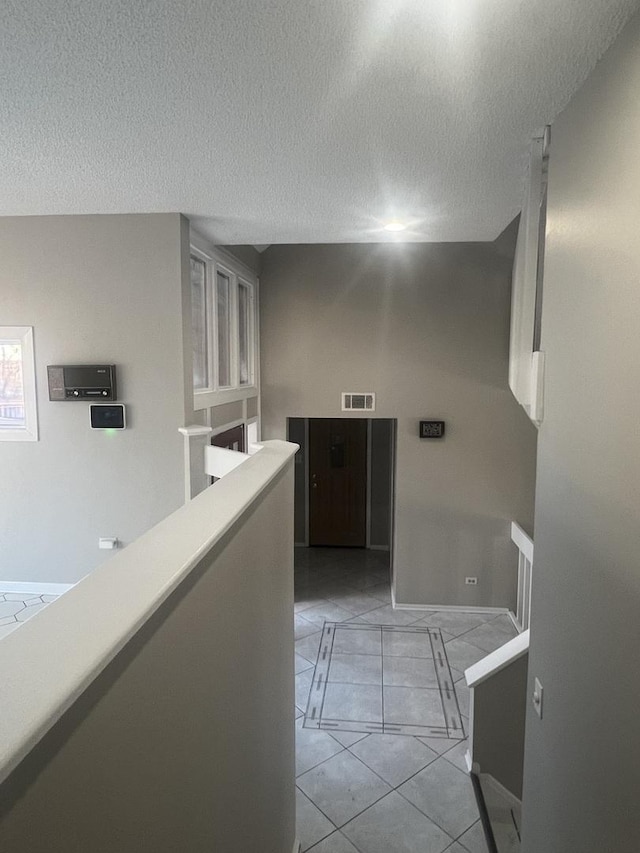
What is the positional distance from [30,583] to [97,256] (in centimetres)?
231

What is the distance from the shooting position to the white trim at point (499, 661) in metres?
3.33

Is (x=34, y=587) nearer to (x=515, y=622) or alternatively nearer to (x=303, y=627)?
(x=303, y=627)

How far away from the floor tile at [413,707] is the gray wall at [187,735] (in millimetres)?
2070

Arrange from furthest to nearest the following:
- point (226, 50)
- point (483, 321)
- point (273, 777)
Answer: point (483, 321), point (273, 777), point (226, 50)

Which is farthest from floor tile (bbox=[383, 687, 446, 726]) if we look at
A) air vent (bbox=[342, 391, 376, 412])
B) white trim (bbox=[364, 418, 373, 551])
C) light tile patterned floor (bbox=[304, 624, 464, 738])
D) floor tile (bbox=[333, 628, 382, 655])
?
white trim (bbox=[364, 418, 373, 551])

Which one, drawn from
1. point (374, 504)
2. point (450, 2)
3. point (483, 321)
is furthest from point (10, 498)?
point (374, 504)

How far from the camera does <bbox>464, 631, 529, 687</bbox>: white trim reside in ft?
10.9

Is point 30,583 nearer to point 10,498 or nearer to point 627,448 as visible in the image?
point 10,498

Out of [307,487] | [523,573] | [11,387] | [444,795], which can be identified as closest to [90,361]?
[11,387]

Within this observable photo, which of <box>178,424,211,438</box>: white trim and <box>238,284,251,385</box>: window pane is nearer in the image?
<box>178,424,211,438</box>: white trim

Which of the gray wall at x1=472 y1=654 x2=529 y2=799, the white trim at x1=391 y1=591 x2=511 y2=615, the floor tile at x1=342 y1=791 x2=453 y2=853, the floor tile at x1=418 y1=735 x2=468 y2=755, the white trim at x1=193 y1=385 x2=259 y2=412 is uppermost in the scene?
the white trim at x1=193 y1=385 x2=259 y2=412

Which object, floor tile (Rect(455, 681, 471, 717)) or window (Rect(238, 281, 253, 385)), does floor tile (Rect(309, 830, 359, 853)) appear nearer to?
floor tile (Rect(455, 681, 471, 717))

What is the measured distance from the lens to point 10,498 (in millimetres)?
3695

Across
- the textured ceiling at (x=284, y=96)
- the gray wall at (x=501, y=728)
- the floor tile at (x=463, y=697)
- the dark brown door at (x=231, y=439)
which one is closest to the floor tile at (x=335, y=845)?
the gray wall at (x=501, y=728)
